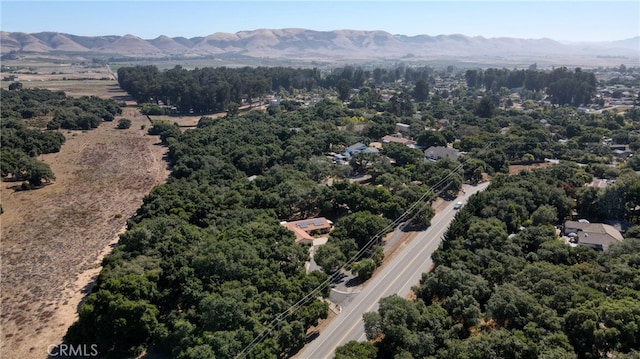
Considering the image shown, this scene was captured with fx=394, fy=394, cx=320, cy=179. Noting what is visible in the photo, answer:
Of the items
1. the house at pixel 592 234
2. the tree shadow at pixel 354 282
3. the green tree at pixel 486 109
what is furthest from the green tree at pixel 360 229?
the green tree at pixel 486 109

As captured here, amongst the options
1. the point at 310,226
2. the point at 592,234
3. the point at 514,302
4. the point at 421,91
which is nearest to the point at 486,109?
the point at 421,91

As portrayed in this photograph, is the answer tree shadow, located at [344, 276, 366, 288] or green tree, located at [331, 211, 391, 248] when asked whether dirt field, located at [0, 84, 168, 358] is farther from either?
green tree, located at [331, 211, 391, 248]

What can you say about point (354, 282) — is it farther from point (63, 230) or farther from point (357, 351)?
point (63, 230)

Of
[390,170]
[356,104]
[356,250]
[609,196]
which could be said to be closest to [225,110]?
[356,104]

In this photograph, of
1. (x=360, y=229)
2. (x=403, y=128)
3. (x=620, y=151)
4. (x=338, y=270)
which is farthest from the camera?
(x=403, y=128)

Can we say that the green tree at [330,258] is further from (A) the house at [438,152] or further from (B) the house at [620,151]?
(B) the house at [620,151]

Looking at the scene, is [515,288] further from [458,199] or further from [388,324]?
[458,199]
